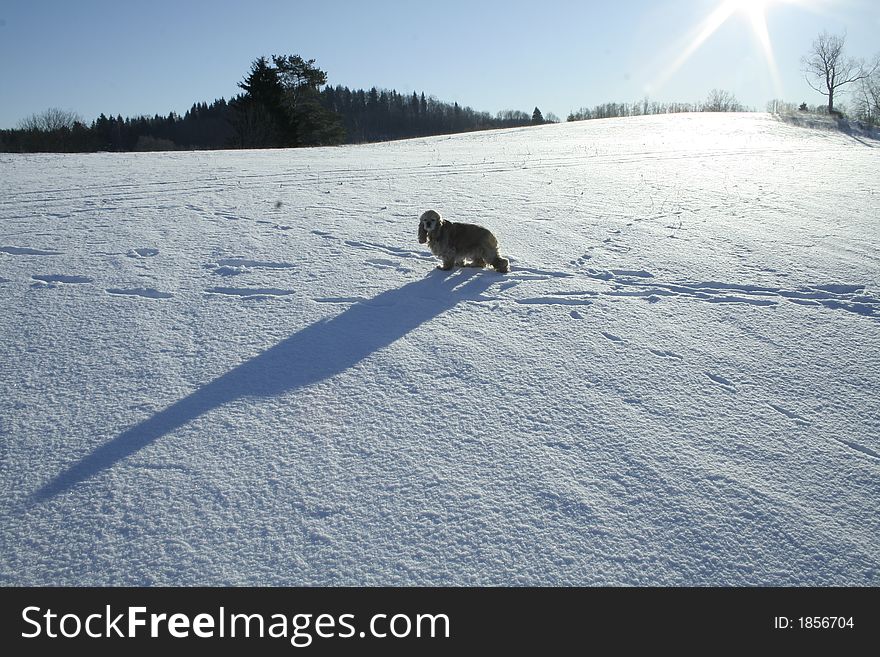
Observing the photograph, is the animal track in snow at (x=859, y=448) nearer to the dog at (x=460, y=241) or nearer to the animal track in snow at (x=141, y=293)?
the dog at (x=460, y=241)

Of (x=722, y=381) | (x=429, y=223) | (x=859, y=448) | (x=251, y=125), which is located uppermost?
(x=251, y=125)

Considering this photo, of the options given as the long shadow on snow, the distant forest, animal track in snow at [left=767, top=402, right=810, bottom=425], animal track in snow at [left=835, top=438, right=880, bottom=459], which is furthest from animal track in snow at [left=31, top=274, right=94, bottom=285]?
the distant forest

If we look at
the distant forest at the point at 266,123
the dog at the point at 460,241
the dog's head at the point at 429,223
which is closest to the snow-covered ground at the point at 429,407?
the dog at the point at 460,241

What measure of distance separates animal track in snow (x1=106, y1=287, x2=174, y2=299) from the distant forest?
2817cm

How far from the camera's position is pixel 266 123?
107ft

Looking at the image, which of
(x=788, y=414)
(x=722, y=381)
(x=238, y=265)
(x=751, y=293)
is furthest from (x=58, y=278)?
(x=751, y=293)

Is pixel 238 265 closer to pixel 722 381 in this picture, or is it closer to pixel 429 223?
pixel 429 223

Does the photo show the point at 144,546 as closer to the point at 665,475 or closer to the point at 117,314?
the point at 665,475

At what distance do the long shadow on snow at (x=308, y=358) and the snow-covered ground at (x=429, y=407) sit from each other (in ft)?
0.07

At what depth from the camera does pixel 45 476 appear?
84.0 inches

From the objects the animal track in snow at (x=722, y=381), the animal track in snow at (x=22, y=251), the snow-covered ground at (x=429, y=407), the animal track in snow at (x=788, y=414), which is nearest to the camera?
the snow-covered ground at (x=429, y=407)

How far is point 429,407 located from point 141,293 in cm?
289

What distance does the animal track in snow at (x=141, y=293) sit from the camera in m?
4.05

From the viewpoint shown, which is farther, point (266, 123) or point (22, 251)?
point (266, 123)
